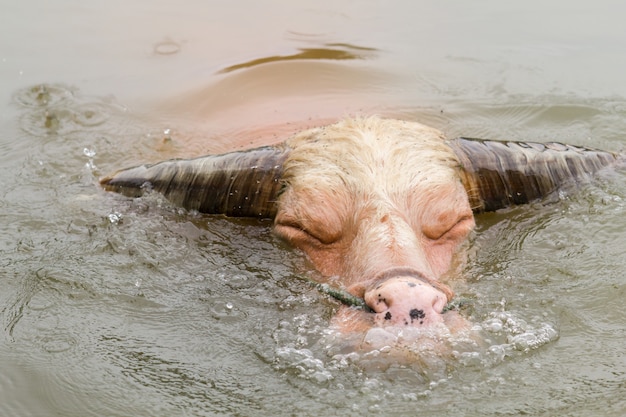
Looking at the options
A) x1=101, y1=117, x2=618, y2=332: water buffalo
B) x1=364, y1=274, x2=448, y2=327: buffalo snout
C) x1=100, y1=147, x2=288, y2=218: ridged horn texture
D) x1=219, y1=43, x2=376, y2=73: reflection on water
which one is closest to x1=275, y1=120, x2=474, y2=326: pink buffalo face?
x1=101, y1=117, x2=618, y2=332: water buffalo

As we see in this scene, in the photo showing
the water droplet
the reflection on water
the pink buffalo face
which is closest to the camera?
the pink buffalo face

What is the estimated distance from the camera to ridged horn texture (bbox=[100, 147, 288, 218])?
20.9ft

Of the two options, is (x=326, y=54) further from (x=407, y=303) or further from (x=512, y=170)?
(x=407, y=303)

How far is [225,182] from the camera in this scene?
20.9ft

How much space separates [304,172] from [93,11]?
544 cm

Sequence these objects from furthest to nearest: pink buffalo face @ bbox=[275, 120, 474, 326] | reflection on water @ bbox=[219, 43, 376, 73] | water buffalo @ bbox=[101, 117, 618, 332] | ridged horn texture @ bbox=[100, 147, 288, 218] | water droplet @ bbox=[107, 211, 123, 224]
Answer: reflection on water @ bbox=[219, 43, 376, 73] → water droplet @ bbox=[107, 211, 123, 224] → ridged horn texture @ bbox=[100, 147, 288, 218] → water buffalo @ bbox=[101, 117, 618, 332] → pink buffalo face @ bbox=[275, 120, 474, 326]

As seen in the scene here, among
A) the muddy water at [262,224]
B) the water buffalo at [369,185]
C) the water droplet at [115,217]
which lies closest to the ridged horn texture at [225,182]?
the water buffalo at [369,185]

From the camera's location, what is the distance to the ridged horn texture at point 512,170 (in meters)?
6.43

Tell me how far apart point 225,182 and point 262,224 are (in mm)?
406

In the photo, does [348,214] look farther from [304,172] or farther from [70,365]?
[70,365]

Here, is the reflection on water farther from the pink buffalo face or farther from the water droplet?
the water droplet

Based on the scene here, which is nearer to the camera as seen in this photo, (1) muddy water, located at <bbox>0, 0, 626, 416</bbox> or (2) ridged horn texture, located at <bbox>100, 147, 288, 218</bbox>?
(1) muddy water, located at <bbox>0, 0, 626, 416</bbox>

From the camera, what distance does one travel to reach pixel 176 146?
26.7 ft

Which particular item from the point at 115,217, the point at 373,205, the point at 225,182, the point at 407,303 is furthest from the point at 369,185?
the point at 115,217
